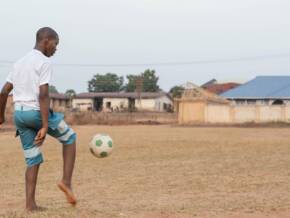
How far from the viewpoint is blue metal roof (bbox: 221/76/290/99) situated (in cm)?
6831

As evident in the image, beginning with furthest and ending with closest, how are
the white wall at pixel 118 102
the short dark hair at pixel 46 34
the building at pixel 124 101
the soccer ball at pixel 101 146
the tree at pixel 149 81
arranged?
the tree at pixel 149 81, the white wall at pixel 118 102, the building at pixel 124 101, the soccer ball at pixel 101 146, the short dark hair at pixel 46 34

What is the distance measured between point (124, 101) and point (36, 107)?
318 ft

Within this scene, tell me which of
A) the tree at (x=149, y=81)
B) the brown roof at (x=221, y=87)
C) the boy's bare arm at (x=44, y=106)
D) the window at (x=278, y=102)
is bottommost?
the boy's bare arm at (x=44, y=106)

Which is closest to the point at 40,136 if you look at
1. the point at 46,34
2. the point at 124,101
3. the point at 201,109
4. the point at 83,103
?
the point at 46,34

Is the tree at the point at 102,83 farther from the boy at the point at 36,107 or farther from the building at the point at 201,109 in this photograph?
the boy at the point at 36,107

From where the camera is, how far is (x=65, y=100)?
349ft

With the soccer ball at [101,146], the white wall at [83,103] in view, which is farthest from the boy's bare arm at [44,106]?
the white wall at [83,103]

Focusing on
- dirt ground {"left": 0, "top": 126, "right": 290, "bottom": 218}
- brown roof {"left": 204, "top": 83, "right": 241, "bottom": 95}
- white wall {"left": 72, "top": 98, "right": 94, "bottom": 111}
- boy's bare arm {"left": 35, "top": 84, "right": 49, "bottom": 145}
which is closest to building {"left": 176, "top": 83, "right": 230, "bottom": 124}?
brown roof {"left": 204, "top": 83, "right": 241, "bottom": 95}

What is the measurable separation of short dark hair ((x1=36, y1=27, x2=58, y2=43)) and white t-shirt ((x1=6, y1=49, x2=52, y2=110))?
171 mm

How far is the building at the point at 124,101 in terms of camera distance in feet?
331

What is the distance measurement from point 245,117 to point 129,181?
47982 mm

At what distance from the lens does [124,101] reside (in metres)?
103

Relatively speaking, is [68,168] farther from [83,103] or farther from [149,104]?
[83,103]

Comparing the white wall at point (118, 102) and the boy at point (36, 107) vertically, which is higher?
the white wall at point (118, 102)
